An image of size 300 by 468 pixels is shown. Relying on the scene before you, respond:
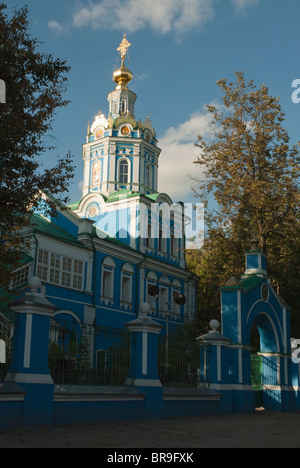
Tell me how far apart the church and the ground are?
10.9m

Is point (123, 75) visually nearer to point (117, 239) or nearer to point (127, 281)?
point (117, 239)

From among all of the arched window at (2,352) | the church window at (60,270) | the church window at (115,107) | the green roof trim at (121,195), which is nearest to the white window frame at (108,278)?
the church window at (60,270)

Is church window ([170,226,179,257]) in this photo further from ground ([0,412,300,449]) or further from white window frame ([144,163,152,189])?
ground ([0,412,300,449])

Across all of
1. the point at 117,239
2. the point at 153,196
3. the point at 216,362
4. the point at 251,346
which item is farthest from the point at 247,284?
the point at 153,196

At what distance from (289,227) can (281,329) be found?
21.2 ft

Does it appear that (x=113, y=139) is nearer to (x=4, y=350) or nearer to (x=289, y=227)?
(x=289, y=227)

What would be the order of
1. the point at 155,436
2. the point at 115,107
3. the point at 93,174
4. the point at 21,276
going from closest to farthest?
the point at 155,436
the point at 21,276
the point at 93,174
the point at 115,107

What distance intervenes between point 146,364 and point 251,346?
261 inches

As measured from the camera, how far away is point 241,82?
24.2 metres

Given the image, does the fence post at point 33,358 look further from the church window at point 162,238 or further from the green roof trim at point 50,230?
the church window at point 162,238

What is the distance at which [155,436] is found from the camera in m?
8.45

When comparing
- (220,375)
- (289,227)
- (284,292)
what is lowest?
(220,375)
